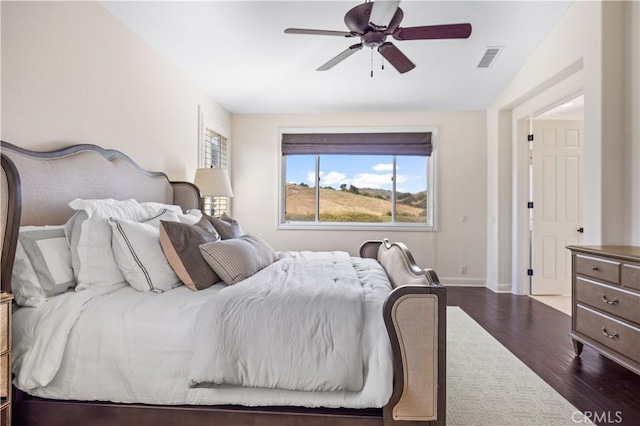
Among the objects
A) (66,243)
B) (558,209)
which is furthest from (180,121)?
(558,209)

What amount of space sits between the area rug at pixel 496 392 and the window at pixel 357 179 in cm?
256

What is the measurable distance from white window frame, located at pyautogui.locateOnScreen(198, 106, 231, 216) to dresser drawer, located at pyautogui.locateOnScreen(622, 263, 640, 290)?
11.3 feet

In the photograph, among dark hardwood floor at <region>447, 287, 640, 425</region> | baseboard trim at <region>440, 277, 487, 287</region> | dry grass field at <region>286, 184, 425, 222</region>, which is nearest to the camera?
dark hardwood floor at <region>447, 287, 640, 425</region>

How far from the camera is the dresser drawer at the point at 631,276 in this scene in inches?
78.9

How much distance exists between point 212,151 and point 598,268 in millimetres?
4231

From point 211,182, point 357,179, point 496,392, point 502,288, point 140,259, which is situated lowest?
point 496,392

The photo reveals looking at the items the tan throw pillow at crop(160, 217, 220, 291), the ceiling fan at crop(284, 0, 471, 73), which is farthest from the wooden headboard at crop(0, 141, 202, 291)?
the ceiling fan at crop(284, 0, 471, 73)

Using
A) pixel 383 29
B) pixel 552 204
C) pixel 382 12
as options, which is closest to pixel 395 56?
pixel 383 29

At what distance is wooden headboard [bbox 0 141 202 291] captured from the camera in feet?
Result: 4.67

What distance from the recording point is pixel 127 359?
56.8 inches

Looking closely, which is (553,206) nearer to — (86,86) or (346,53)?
(346,53)

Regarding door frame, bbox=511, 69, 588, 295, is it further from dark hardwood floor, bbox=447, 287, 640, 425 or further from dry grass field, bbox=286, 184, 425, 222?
dry grass field, bbox=286, 184, 425, 222

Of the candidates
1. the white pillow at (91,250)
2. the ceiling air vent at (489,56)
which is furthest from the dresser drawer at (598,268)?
the white pillow at (91,250)

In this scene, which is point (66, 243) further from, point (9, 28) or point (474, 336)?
point (474, 336)
